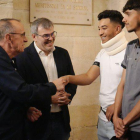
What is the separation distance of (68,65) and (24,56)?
18.4 inches

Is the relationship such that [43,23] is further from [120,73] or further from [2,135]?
[2,135]

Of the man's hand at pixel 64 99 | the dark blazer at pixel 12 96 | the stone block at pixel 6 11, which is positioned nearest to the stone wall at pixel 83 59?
the stone block at pixel 6 11

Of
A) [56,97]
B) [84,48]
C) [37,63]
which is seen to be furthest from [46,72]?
[84,48]

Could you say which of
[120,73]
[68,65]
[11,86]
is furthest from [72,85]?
[11,86]

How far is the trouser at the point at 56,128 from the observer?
213cm

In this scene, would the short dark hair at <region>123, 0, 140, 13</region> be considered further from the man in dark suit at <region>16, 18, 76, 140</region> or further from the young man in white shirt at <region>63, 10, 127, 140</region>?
the man in dark suit at <region>16, 18, 76, 140</region>

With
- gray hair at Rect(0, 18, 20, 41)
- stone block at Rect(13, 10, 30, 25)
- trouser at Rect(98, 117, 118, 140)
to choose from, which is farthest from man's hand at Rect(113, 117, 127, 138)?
stone block at Rect(13, 10, 30, 25)

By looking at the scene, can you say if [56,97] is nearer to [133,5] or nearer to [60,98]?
[60,98]

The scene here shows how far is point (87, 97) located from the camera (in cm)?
336

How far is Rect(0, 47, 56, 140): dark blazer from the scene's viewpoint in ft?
5.16

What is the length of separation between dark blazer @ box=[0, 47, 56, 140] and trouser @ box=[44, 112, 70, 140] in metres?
0.45

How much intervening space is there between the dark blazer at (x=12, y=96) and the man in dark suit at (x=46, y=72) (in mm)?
349

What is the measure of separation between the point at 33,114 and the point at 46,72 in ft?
1.42

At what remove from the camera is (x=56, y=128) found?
2158mm
